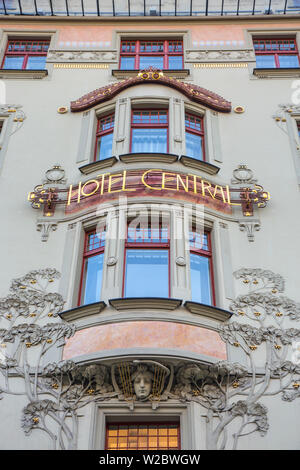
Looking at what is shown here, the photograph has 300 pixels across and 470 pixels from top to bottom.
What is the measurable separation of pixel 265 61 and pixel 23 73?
8.74 meters

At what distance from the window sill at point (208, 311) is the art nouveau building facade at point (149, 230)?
0.14ft

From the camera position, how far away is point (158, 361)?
11969 mm

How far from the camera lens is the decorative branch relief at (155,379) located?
11.8 metres

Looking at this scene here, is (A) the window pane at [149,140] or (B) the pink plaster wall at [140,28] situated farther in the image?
(B) the pink plaster wall at [140,28]

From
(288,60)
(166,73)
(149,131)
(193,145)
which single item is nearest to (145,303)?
(193,145)

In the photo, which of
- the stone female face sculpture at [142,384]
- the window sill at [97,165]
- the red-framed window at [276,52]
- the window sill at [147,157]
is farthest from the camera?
the red-framed window at [276,52]

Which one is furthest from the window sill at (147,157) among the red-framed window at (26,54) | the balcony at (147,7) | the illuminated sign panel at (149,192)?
the balcony at (147,7)

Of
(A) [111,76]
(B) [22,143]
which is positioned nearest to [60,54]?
(A) [111,76]

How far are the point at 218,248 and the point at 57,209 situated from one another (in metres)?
4.49

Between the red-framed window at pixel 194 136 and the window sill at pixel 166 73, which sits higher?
the window sill at pixel 166 73

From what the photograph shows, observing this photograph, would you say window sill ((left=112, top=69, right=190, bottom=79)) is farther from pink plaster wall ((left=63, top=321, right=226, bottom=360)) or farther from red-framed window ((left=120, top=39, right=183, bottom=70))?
pink plaster wall ((left=63, top=321, right=226, bottom=360))

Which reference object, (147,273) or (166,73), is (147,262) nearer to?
(147,273)

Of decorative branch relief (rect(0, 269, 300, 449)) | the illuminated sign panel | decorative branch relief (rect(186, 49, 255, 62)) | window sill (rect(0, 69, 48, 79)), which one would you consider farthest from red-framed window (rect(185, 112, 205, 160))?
decorative branch relief (rect(0, 269, 300, 449))

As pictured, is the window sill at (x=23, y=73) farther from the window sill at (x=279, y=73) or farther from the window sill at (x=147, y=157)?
the window sill at (x=279, y=73)
